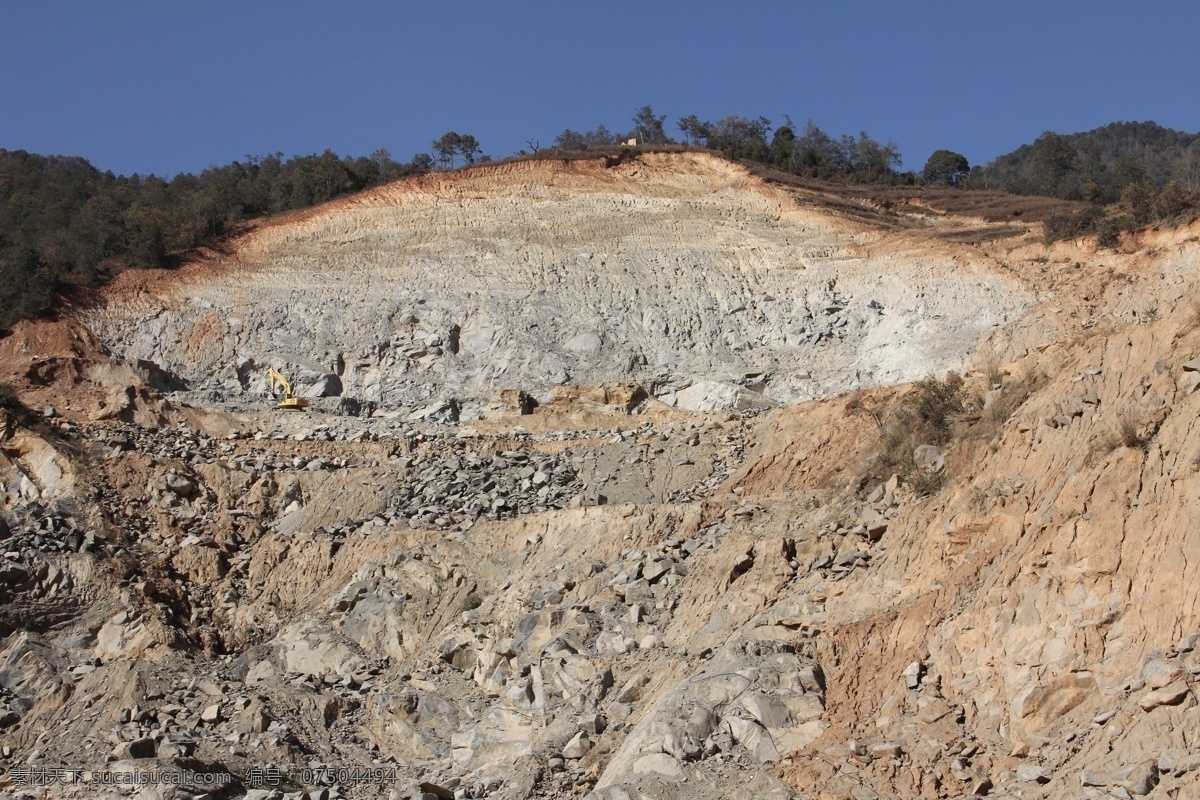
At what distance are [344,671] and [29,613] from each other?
199 inches

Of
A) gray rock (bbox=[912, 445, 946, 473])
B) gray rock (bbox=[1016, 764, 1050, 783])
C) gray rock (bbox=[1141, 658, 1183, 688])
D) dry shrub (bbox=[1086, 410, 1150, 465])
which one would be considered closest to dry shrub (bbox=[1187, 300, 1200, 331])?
dry shrub (bbox=[1086, 410, 1150, 465])

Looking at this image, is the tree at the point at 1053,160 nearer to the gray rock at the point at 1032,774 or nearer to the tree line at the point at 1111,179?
the tree line at the point at 1111,179

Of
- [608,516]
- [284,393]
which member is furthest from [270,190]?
[608,516]

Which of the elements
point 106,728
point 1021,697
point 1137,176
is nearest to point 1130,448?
point 1021,697

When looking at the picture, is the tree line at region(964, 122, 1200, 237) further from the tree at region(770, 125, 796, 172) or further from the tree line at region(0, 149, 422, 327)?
the tree line at region(0, 149, 422, 327)

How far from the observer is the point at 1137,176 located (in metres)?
38.5

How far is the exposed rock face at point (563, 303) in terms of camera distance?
2625 centimetres

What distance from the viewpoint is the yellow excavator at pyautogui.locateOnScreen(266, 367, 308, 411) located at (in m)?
25.0

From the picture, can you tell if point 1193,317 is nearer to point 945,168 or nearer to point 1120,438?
point 1120,438

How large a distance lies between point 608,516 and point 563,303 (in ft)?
47.9

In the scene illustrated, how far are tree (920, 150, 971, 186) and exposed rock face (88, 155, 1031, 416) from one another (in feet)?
74.5

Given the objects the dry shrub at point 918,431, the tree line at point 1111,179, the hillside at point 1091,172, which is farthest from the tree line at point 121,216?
the hillside at point 1091,172

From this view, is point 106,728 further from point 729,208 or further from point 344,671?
point 729,208

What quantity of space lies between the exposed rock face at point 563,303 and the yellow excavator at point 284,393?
50cm
